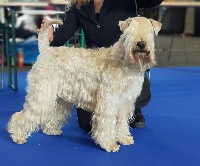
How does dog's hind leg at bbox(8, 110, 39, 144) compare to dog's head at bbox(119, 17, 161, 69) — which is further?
dog's hind leg at bbox(8, 110, 39, 144)

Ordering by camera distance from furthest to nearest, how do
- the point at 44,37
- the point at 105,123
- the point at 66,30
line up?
the point at 66,30
the point at 44,37
the point at 105,123

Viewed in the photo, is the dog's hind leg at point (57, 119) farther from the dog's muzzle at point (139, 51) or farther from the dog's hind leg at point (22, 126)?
the dog's muzzle at point (139, 51)

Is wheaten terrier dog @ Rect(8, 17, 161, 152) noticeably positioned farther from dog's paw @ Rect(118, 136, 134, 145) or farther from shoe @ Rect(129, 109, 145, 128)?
shoe @ Rect(129, 109, 145, 128)

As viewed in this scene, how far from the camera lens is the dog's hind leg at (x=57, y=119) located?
116 inches

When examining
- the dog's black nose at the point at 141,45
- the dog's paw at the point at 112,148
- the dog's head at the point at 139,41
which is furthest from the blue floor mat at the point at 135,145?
the dog's black nose at the point at 141,45

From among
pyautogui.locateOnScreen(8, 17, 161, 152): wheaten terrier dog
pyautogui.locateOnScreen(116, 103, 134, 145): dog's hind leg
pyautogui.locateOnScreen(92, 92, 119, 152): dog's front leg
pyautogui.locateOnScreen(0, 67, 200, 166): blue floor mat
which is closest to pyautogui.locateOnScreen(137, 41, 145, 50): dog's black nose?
pyautogui.locateOnScreen(8, 17, 161, 152): wheaten terrier dog

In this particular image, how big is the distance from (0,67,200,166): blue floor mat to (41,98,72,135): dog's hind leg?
0.20ft

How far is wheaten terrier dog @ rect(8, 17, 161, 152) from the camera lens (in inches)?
101

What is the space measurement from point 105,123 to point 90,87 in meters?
0.28

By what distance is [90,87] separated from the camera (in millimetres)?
2648

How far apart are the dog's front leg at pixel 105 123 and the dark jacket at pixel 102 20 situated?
72 centimetres

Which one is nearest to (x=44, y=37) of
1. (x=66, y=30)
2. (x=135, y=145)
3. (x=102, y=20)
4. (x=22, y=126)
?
(x=66, y=30)

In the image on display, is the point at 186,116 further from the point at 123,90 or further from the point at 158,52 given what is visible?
the point at 158,52

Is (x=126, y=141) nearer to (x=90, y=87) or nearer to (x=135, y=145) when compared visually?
(x=135, y=145)
